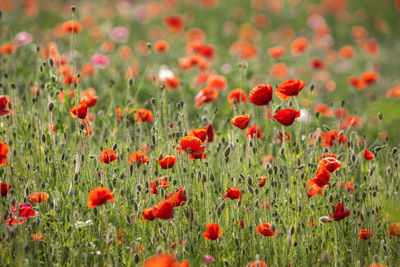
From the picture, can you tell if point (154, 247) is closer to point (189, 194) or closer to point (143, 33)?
point (189, 194)

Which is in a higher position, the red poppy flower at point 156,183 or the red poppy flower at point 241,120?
the red poppy flower at point 241,120

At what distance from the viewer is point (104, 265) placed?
6.70ft

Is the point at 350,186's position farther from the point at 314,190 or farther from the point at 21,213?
the point at 21,213

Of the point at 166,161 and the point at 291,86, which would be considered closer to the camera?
the point at 166,161

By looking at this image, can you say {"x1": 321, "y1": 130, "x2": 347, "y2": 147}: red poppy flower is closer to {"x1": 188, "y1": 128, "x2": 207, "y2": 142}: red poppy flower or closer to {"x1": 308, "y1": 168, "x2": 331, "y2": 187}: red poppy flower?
{"x1": 308, "y1": 168, "x2": 331, "y2": 187}: red poppy flower

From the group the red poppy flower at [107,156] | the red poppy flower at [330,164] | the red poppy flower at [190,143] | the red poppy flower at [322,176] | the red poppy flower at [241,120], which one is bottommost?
the red poppy flower at [322,176]

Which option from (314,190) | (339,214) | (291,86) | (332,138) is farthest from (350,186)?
(291,86)

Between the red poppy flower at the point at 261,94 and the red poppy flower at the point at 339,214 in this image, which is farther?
the red poppy flower at the point at 261,94

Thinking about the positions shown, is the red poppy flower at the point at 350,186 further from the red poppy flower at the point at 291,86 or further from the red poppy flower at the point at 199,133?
Answer: the red poppy flower at the point at 199,133

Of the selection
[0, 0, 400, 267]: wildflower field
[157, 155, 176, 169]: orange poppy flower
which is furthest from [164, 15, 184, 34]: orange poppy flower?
[157, 155, 176, 169]: orange poppy flower

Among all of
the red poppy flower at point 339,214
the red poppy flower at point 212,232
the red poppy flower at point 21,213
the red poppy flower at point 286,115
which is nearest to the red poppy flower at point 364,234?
the red poppy flower at point 339,214

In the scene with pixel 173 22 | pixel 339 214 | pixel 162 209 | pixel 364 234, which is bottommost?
pixel 364 234

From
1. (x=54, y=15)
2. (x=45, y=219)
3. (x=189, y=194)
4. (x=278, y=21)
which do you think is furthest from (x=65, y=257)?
(x=278, y=21)

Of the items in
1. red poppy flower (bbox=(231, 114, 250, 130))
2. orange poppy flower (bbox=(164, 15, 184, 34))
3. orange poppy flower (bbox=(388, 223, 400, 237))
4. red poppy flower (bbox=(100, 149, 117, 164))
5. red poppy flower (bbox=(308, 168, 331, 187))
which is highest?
orange poppy flower (bbox=(164, 15, 184, 34))
